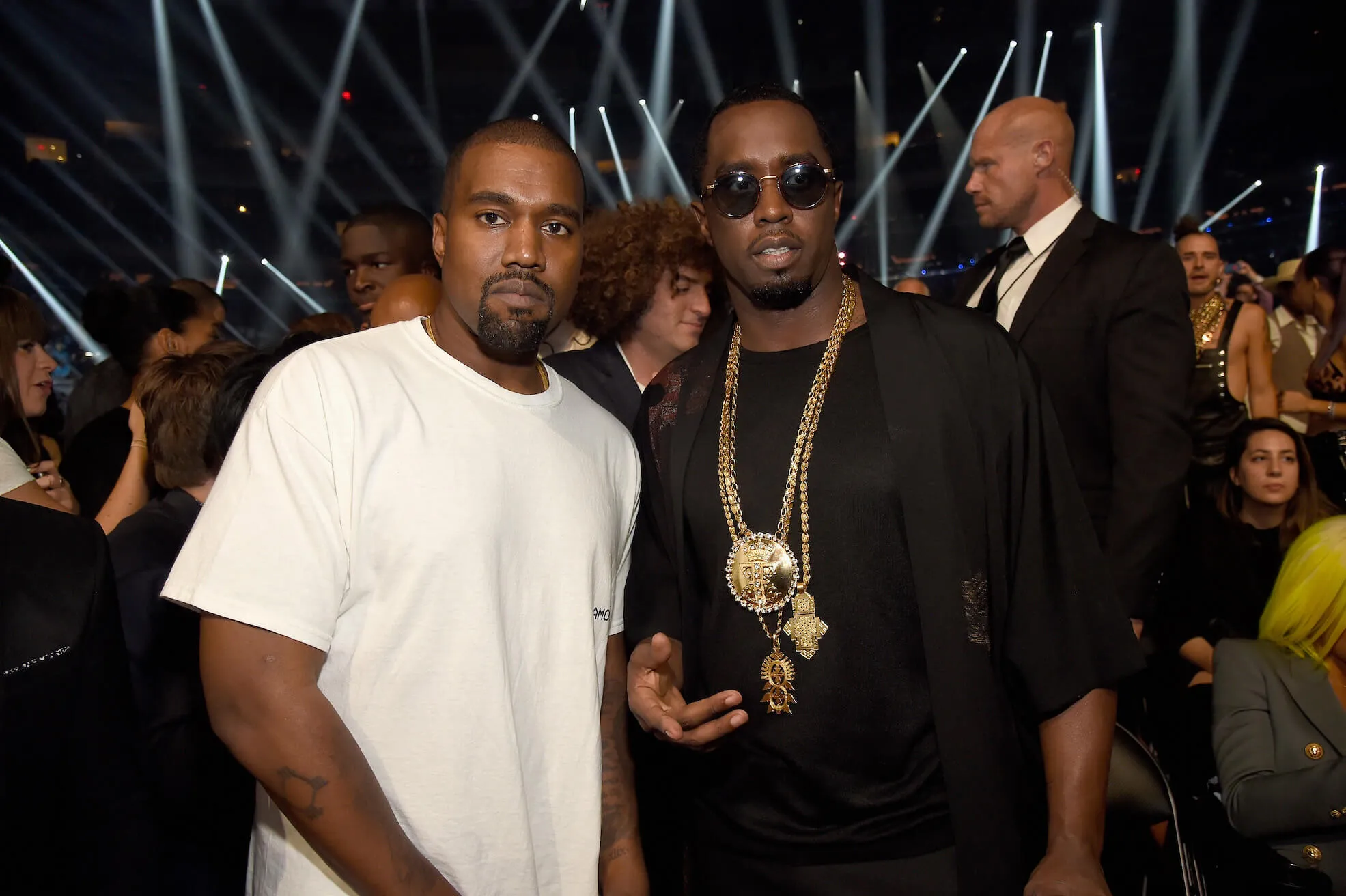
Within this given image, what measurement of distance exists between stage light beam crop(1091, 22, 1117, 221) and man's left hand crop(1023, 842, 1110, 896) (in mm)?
19587

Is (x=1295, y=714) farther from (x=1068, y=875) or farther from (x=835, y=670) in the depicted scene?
(x=835, y=670)

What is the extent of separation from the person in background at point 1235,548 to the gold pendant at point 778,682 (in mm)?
2593

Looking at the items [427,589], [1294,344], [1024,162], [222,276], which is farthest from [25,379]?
[222,276]

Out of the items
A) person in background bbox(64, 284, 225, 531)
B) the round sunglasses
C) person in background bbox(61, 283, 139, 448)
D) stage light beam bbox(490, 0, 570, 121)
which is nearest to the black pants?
the round sunglasses

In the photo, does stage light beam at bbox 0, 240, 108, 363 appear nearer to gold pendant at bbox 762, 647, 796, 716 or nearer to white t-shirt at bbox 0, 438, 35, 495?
white t-shirt at bbox 0, 438, 35, 495

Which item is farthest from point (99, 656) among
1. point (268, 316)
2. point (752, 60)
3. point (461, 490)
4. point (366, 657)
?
point (268, 316)

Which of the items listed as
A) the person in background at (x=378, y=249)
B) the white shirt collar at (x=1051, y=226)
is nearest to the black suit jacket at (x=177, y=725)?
the person in background at (x=378, y=249)

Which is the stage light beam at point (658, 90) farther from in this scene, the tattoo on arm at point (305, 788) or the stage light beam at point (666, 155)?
the tattoo on arm at point (305, 788)

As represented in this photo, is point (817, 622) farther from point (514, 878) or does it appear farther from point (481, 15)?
point (481, 15)

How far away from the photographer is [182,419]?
2.50 meters

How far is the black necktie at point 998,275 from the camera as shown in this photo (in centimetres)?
356

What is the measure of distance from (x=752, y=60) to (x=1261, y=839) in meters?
21.5

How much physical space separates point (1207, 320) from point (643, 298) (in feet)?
11.0

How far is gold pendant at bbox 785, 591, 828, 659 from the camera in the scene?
1890 millimetres
